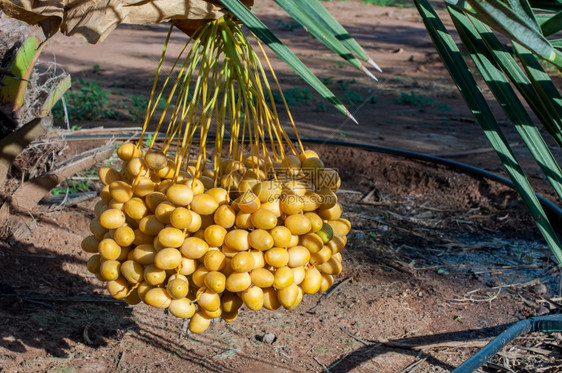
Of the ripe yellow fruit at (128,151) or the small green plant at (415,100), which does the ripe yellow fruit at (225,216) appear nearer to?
the ripe yellow fruit at (128,151)

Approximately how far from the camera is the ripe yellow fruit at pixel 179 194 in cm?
121

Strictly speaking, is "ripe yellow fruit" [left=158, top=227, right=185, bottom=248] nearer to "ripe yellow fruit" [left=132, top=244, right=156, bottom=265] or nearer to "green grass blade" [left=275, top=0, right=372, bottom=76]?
"ripe yellow fruit" [left=132, top=244, right=156, bottom=265]

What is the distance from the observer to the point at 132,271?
1.31m

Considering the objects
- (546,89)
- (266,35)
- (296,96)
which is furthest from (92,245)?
(296,96)

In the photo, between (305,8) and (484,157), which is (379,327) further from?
(484,157)

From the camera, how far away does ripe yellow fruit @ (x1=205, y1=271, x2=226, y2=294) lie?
121 cm

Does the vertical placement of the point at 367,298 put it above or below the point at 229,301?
below

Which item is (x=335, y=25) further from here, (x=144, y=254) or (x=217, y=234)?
(x=144, y=254)

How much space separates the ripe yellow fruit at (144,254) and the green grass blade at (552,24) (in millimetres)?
899

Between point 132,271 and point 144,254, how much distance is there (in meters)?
0.05

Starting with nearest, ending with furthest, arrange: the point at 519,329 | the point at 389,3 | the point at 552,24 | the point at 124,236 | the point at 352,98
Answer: the point at 552,24
the point at 124,236
the point at 519,329
the point at 352,98
the point at 389,3

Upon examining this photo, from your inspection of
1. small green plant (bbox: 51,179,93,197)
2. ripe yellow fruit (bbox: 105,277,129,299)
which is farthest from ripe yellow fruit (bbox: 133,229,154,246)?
small green plant (bbox: 51,179,93,197)

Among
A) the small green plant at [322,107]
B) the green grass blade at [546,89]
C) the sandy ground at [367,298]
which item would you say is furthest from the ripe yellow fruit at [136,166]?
the small green plant at [322,107]

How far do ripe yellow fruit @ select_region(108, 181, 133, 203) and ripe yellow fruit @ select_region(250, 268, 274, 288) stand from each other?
35cm
